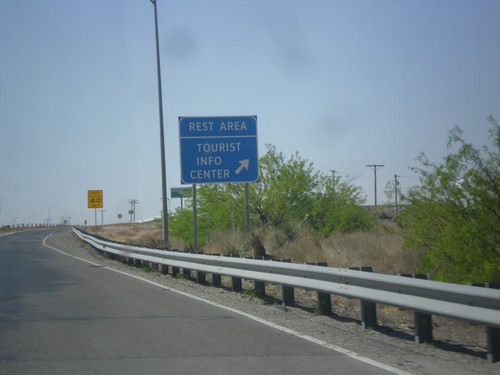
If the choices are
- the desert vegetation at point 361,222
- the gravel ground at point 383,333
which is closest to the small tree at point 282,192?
the desert vegetation at point 361,222

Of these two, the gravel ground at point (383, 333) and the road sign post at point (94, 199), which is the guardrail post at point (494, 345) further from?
the road sign post at point (94, 199)

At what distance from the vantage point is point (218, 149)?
21.1 m

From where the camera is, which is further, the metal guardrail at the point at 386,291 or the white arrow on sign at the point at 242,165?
the white arrow on sign at the point at 242,165

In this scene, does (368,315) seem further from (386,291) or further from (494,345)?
(494,345)

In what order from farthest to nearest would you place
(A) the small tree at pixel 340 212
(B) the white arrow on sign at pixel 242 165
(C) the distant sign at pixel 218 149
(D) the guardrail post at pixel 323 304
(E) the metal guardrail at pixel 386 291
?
(A) the small tree at pixel 340 212
(B) the white arrow on sign at pixel 242 165
(C) the distant sign at pixel 218 149
(D) the guardrail post at pixel 323 304
(E) the metal guardrail at pixel 386 291

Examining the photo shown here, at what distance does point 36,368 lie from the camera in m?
7.60

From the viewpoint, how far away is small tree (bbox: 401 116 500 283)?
12.4m

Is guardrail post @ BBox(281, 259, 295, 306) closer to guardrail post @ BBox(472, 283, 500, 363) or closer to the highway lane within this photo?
the highway lane

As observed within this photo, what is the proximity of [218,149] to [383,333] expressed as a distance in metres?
12.3

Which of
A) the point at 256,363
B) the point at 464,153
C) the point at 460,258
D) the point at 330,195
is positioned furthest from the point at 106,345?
the point at 330,195

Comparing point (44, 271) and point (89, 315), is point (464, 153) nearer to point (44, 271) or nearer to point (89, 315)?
point (89, 315)

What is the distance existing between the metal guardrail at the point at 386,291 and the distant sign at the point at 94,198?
88.5 feet

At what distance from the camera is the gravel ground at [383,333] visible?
25.3ft

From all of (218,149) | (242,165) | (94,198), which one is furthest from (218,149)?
(94,198)
